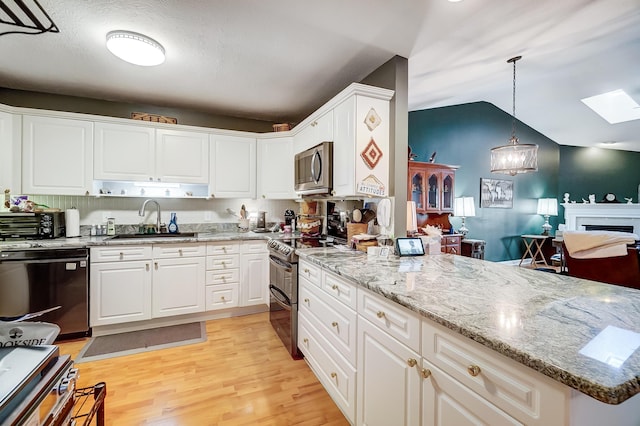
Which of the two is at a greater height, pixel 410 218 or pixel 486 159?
pixel 486 159

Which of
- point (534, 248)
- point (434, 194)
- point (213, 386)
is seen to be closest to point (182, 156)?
point (213, 386)

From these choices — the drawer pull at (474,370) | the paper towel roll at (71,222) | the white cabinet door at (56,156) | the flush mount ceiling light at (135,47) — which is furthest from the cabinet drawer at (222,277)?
the drawer pull at (474,370)

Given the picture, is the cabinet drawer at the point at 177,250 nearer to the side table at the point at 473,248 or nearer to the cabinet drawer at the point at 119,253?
the cabinet drawer at the point at 119,253

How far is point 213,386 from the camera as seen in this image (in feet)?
6.61

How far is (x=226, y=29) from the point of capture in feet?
6.64

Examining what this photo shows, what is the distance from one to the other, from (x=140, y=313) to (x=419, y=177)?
416 centimetres

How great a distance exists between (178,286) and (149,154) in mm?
1505

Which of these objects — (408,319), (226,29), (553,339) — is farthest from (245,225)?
(553,339)

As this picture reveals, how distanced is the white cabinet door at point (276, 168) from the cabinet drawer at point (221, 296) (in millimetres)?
1224

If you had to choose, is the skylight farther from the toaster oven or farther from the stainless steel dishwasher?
the toaster oven

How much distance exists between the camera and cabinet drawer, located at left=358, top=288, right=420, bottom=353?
1.13 metres

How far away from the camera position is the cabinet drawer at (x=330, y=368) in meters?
1.59

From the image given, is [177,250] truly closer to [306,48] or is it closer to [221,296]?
[221,296]

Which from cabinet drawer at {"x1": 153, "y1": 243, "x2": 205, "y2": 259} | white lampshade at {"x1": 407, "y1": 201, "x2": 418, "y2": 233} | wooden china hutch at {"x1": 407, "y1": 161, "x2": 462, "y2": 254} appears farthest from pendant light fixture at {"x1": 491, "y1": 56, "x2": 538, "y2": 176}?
cabinet drawer at {"x1": 153, "y1": 243, "x2": 205, "y2": 259}
